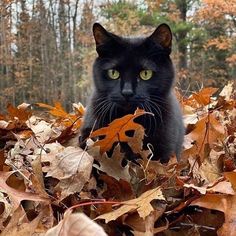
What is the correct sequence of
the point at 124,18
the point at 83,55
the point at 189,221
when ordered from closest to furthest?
the point at 189,221, the point at 124,18, the point at 83,55

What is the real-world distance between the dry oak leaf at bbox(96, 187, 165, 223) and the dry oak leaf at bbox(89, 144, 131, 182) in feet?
0.64

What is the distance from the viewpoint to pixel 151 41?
6.64 feet

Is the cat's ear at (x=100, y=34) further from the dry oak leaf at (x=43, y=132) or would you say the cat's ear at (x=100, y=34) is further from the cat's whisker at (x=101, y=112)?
the dry oak leaf at (x=43, y=132)

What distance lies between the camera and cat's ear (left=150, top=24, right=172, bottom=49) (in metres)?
2.01

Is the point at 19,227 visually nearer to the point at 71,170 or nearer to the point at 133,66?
the point at 71,170

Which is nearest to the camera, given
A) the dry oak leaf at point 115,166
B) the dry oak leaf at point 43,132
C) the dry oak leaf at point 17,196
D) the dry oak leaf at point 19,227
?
the dry oak leaf at point 19,227

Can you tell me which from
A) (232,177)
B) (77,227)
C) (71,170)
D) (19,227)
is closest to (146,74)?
(71,170)

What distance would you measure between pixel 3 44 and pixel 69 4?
3899 mm

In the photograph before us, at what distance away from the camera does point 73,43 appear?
25.2 metres

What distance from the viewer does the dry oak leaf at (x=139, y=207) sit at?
961mm

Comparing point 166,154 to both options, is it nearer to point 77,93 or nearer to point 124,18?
point 124,18

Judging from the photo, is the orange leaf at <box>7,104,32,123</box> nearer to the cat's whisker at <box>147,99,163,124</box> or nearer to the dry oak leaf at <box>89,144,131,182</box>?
the cat's whisker at <box>147,99,163,124</box>

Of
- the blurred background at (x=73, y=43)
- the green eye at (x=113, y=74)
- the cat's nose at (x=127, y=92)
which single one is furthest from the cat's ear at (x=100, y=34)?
the blurred background at (x=73, y=43)

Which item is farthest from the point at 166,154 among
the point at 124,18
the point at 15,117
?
the point at 124,18
